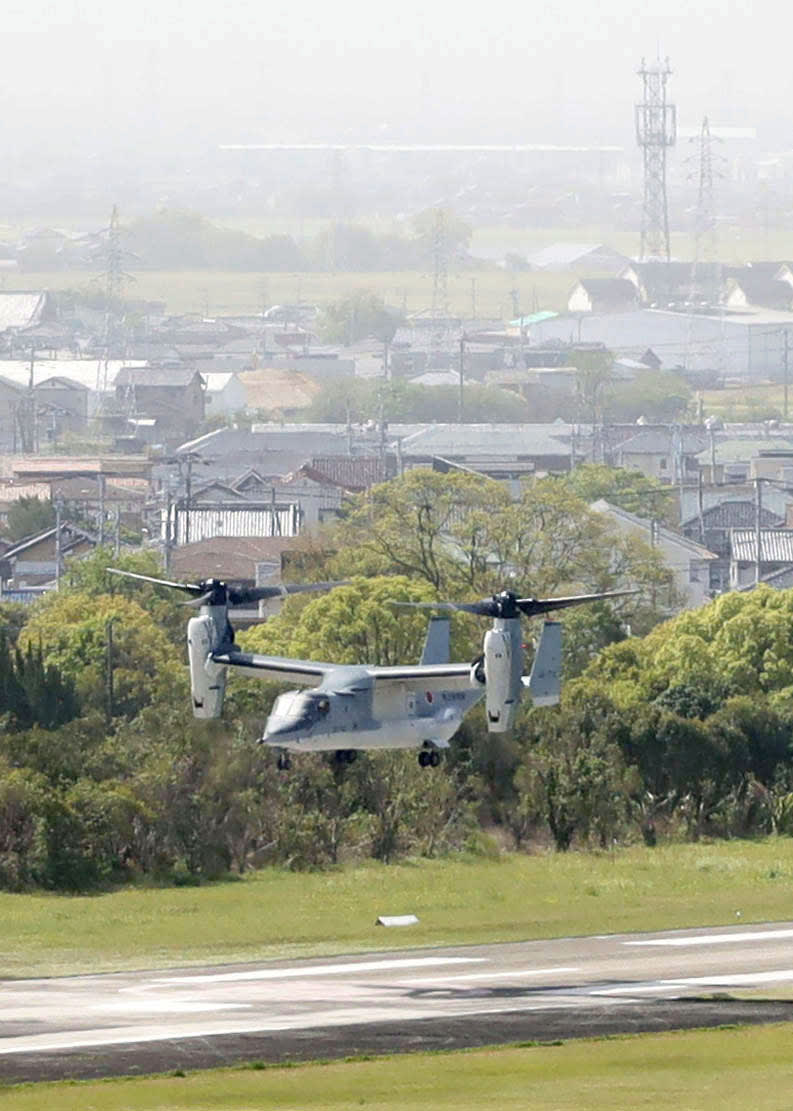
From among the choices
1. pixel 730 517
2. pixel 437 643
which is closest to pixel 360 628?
pixel 437 643

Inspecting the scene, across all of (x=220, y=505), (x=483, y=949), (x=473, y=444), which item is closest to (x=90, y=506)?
(x=220, y=505)

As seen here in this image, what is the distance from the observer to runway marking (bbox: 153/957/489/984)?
149ft

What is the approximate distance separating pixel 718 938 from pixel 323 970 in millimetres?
8540

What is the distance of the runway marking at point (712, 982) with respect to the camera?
43812mm

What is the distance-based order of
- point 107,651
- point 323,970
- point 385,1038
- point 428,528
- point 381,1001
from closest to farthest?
1. point 385,1038
2. point 381,1001
3. point 323,970
4. point 107,651
5. point 428,528

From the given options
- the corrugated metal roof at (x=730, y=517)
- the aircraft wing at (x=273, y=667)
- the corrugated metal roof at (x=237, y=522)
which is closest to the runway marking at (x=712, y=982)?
the aircraft wing at (x=273, y=667)

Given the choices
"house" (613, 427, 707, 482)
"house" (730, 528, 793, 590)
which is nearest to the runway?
"house" (730, 528, 793, 590)

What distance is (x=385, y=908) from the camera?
2144 inches

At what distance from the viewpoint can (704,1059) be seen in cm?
3766

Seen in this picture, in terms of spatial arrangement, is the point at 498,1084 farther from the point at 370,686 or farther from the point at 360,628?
the point at 360,628

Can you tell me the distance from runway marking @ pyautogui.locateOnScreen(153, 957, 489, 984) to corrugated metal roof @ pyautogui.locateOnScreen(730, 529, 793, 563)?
268ft

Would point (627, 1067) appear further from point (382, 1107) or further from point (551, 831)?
point (551, 831)

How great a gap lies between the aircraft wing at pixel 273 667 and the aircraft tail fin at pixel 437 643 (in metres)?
2.85

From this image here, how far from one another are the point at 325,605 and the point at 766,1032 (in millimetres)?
38825
